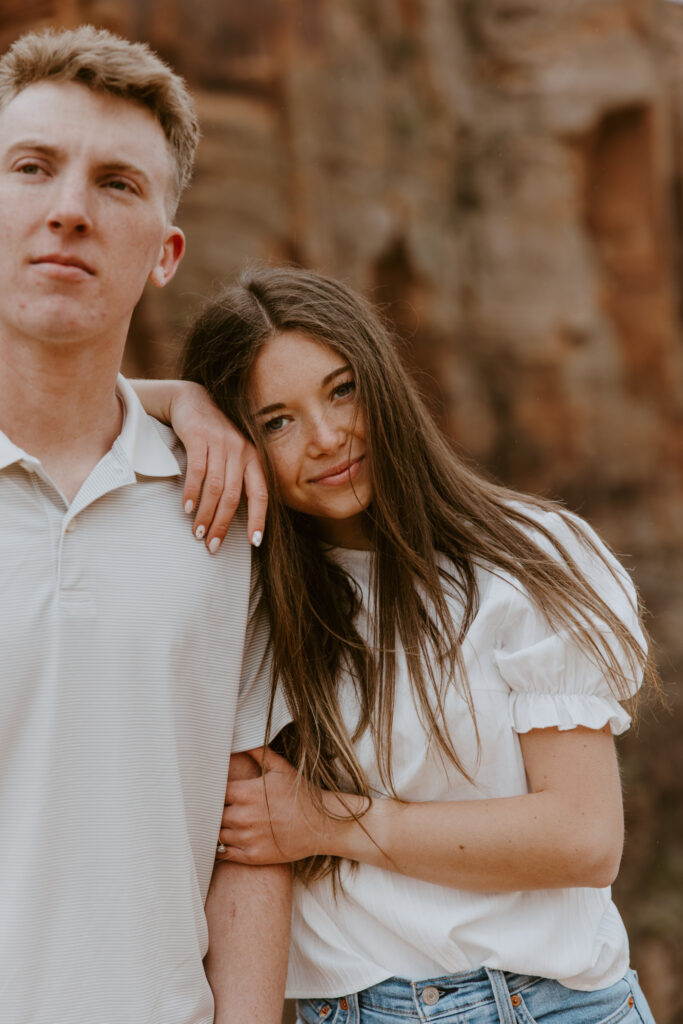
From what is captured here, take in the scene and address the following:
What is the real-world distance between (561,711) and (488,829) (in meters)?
0.23

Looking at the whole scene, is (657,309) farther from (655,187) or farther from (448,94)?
(448,94)

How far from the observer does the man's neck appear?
1.72 m

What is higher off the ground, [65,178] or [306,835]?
[65,178]

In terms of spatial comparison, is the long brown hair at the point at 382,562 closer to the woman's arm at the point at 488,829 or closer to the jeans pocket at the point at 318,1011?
the woman's arm at the point at 488,829

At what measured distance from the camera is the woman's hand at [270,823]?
182 cm

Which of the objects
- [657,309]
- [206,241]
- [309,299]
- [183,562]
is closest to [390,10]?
[206,241]

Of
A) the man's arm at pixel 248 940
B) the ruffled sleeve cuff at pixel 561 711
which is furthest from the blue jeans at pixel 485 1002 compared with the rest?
the ruffled sleeve cuff at pixel 561 711

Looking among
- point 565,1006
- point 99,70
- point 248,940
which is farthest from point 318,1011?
point 99,70

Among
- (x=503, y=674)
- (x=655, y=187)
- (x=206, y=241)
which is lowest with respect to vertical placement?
(x=503, y=674)

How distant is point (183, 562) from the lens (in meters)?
1.76

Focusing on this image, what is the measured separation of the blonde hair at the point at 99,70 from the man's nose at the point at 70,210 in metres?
0.21

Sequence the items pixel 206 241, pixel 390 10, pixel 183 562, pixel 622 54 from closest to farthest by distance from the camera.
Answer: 1. pixel 183 562
2. pixel 206 241
3. pixel 390 10
4. pixel 622 54

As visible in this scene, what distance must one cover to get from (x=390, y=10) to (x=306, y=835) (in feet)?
18.2

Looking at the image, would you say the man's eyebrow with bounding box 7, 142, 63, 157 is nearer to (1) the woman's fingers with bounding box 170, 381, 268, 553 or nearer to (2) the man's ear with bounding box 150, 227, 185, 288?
(2) the man's ear with bounding box 150, 227, 185, 288
